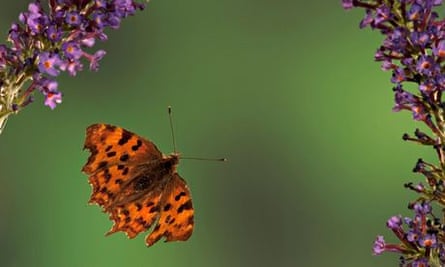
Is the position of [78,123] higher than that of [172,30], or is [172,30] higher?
[172,30]

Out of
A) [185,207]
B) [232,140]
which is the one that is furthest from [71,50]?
[232,140]

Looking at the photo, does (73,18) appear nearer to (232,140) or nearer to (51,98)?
(51,98)

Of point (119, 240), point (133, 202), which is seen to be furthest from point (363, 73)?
point (133, 202)

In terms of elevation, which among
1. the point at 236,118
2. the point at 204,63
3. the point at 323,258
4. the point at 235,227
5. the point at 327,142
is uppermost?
the point at 204,63

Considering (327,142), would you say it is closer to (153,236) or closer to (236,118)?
(236,118)

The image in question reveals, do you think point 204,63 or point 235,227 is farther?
point 204,63

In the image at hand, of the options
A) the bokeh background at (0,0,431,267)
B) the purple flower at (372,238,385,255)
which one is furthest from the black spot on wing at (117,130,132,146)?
the bokeh background at (0,0,431,267)

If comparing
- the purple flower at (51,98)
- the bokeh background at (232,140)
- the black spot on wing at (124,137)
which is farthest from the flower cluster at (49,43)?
the bokeh background at (232,140)

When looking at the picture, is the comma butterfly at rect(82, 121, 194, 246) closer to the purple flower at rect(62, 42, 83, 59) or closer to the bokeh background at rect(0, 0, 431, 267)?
the purple flower at rect(62, 42, 83, 59)
